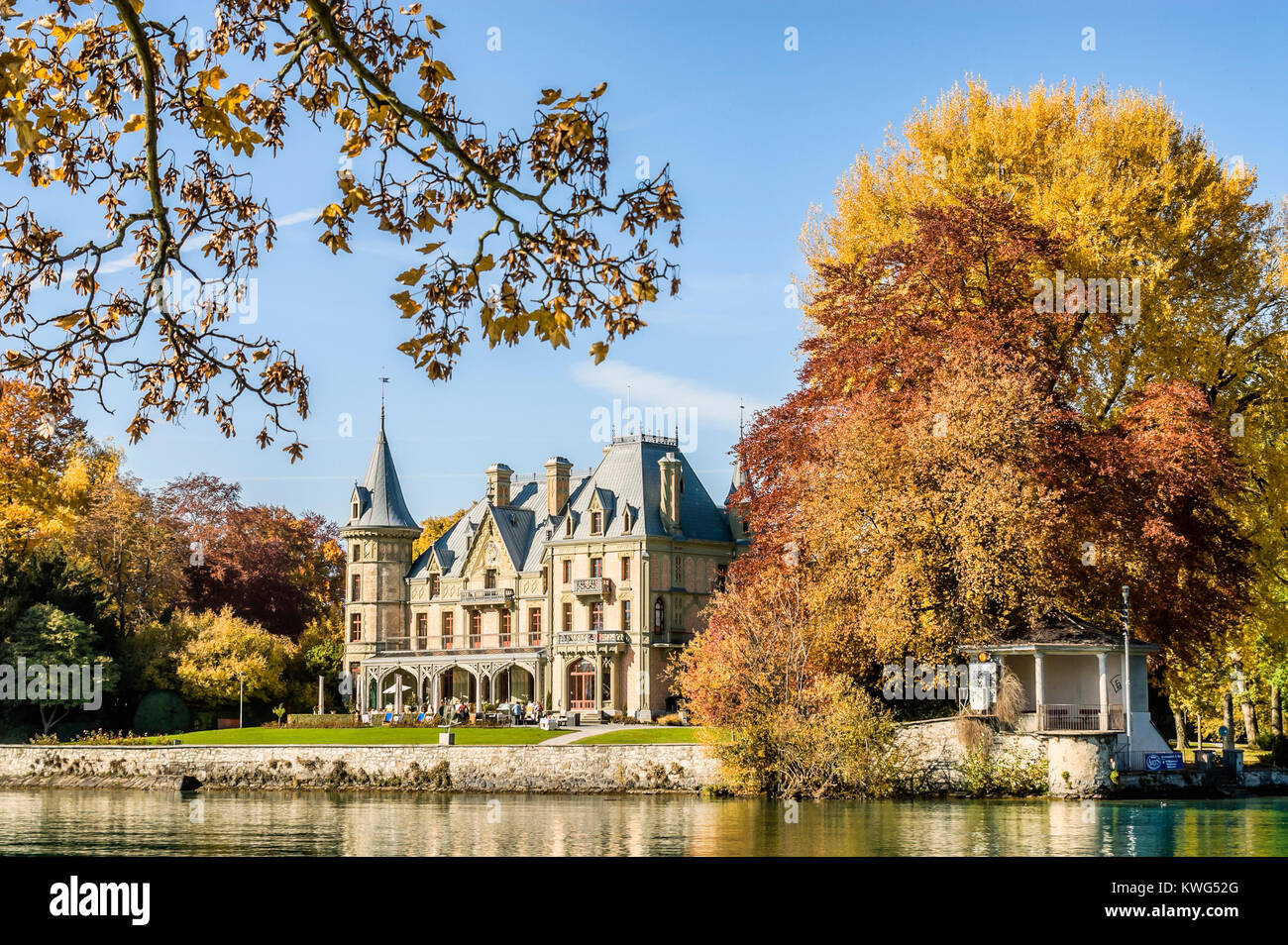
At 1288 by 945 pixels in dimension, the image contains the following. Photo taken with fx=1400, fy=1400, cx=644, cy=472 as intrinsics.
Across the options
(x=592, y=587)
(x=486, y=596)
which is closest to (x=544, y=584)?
(x=486, y=596)

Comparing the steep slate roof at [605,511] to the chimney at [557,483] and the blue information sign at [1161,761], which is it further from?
the blue information sign at [1161,761]

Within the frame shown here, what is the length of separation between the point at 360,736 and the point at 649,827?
2002 centimetres

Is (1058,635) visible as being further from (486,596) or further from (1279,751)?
(486,596)

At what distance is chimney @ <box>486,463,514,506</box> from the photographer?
60031 millimetres

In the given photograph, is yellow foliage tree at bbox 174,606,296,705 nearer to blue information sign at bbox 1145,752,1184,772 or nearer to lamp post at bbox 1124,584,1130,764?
lamp post at bbox 1124,584,1130,764

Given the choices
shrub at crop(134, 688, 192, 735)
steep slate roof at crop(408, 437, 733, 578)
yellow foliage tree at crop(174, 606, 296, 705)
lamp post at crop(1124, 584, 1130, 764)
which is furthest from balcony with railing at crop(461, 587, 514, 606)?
lamp post at crop(1124, 584, 1130, 764)

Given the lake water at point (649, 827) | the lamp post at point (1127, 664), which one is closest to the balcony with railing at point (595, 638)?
the lake water at point (649, 827)

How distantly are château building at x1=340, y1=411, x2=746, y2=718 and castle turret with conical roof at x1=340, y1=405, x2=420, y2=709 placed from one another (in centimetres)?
5

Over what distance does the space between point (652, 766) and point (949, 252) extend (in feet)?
42.4

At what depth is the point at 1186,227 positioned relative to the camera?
30109 mm

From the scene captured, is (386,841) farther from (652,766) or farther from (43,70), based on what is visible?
(43,70)

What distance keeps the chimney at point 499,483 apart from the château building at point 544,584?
60mm
